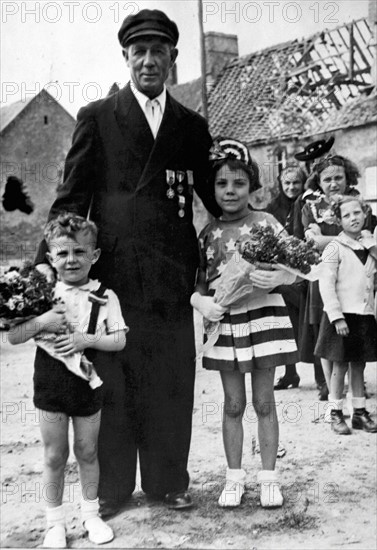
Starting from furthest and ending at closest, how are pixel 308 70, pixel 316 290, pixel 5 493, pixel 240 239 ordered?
1. pixel 308 70
2. pixel 316 290
3. pixel 5 493
4. pixel 240 239

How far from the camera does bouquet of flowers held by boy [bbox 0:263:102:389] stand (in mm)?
2914

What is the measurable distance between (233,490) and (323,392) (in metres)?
2.12

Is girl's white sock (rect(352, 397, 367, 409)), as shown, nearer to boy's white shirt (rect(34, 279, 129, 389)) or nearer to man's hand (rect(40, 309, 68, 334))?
boy's white shirt (rect(34, 279, 129, 389))

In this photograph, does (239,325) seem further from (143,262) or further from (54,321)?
(54,321)

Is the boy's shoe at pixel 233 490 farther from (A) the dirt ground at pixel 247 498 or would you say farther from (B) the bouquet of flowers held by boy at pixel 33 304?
(B) the bouquet of flowers held by boy at pixel 33 304

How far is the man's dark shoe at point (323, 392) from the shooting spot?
5.45m

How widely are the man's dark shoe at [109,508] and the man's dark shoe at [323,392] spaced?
2377mm

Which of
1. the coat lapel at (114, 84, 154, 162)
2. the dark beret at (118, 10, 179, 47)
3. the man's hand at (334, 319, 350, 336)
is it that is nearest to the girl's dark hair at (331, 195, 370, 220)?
the man's hand at (334, 319, 350, 336)

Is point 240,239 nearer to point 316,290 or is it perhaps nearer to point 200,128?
point 200,128

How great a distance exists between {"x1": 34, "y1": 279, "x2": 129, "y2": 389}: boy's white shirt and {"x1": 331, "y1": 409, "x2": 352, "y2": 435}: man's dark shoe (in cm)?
212

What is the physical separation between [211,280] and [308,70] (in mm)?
9936

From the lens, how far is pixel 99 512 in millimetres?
3414

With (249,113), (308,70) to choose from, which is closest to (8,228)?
(308,70)

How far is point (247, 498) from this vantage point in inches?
143
